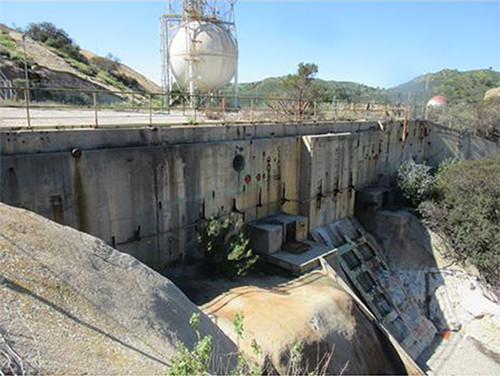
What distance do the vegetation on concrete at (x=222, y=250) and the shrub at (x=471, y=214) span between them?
1040 centimetres

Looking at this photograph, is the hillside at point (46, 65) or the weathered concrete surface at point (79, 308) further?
the hillside at point (46, 65)

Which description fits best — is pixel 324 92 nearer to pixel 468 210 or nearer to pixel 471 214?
pixel 468 210

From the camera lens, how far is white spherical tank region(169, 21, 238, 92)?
73.6ft

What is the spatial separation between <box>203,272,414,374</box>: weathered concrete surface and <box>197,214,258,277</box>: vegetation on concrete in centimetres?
104

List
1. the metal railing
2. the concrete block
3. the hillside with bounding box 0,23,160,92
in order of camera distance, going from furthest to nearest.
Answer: the hillside with bounding box 0,23,160,92 → the concrete block → the metal railing

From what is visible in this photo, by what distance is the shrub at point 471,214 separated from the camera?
16422 millimetres

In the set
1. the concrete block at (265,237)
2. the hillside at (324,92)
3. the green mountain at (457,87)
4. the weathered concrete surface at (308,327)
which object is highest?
the green mountain at (457,87)

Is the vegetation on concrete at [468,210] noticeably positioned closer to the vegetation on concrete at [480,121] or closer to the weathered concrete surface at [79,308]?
the vegetation on concrete at [480,121]

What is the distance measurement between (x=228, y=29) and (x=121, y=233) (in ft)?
56.7

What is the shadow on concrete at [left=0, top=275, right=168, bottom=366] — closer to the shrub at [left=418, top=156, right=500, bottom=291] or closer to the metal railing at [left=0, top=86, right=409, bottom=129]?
the metal railing at [left=0, top=86, right=409, bottom=129]

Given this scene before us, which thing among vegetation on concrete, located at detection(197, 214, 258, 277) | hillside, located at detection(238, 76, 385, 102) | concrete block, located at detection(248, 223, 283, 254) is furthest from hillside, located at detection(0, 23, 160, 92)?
hillside, located at detection(238, 76, 385, 102)

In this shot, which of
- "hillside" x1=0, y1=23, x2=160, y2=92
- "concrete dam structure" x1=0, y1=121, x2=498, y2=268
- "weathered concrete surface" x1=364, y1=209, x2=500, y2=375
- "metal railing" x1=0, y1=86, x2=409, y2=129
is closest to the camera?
"concrete dam structure" x1=0, y1=121, x2=498, y2=268

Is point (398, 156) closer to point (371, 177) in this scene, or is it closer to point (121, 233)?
point (371, 177)

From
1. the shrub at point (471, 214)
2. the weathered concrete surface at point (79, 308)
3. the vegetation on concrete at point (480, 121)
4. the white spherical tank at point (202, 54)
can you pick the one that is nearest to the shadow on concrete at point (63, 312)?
the weathered concrete surface at point (79, 308)
